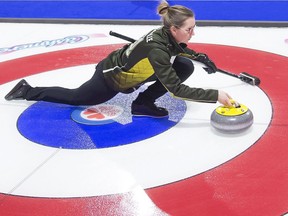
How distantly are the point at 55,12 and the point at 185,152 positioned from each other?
15.8 ft

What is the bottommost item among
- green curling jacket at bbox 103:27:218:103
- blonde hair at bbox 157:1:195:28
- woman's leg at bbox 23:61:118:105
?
woman's leg at bbox 23:61:118:105

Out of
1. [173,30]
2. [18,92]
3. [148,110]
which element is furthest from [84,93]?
[173,30]

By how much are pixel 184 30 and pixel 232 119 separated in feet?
1.95

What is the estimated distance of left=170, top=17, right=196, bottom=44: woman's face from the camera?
2.43 metres

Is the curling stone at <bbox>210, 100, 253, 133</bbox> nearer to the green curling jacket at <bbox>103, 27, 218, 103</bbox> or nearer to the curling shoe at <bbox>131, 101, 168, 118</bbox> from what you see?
the green curling jacket at <bbox>103, 27, 218, 103</bbox>

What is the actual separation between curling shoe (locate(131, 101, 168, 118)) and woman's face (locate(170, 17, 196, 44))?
21.8 inches

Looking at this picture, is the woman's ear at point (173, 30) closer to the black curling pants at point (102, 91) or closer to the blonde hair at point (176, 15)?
the blonde hair at point (176, 15)

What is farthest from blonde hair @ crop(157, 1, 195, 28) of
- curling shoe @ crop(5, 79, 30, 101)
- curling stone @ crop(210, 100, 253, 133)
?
curling shoe @ crop(5, 79, 30, 101)

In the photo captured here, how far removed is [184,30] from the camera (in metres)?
2.45

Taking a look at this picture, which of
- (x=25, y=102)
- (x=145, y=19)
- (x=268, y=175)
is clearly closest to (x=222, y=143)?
(x=268, y=175)

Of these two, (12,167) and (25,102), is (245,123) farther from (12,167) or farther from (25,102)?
(25,102)

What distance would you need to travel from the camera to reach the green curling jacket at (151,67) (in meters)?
2.46

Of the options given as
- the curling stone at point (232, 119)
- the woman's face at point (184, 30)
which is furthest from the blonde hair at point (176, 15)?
the curling stone at point (232, 119)

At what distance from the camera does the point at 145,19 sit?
5.91 meters
